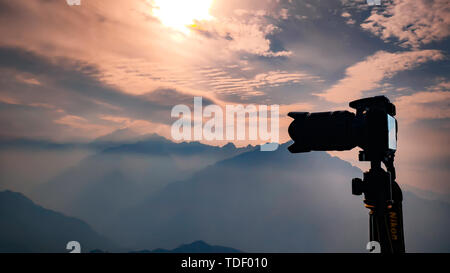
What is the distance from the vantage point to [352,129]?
3082mm

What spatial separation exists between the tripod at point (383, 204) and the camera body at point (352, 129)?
15cm

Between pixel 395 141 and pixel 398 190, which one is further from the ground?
pixel 395 141

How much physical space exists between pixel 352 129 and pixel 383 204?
0.77 meters

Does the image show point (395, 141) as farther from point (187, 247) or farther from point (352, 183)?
point (187, 247)

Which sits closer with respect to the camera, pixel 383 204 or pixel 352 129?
pixel 383 204

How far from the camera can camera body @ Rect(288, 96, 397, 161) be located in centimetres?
294

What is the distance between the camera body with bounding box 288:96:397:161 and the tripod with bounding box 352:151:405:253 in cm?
15

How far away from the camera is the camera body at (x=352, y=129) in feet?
9.63

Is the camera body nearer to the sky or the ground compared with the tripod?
nearer to the sky

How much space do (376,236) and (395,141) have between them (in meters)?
0.99

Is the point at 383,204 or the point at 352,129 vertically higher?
the point at 352,129
